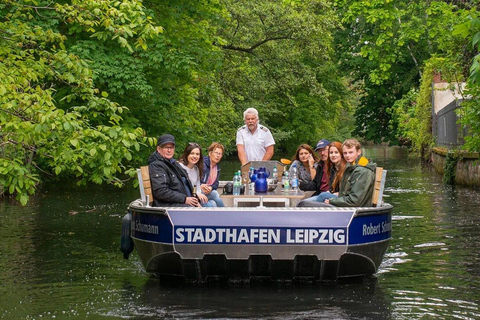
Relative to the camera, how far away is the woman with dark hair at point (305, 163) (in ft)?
45.5

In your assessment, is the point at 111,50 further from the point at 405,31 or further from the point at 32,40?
the point at 32,40

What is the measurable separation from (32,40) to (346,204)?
536 centimetres

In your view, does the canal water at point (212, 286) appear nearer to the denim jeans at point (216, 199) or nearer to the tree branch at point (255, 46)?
the denim jeans at point (216, 199)

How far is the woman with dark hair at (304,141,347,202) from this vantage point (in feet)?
39.7

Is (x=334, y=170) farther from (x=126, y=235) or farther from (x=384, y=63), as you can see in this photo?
(x=384, y=63)

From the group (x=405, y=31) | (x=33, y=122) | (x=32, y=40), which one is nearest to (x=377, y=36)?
(x=405, y=31)

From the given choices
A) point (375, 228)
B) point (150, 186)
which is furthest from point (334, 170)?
point (150, 186)

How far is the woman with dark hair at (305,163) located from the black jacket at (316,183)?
0.34ft

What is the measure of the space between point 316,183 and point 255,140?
5.97 feet

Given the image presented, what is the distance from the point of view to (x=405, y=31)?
28.0 m

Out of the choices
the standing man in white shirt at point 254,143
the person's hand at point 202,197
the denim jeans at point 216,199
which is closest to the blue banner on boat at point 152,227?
the person's hand at point 202,197

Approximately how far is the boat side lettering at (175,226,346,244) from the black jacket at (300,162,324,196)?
10.1 ft

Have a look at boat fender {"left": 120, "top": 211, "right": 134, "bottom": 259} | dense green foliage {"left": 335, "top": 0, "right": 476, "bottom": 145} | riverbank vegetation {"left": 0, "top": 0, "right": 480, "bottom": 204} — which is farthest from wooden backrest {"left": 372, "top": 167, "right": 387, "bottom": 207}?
dense green foliage {"left": 335, "top": 0, "right": 476, "bottom": 145}

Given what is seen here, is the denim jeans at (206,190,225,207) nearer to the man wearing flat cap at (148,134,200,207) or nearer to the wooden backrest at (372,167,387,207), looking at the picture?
the man wearing flat cap at (148,134,200,207)
